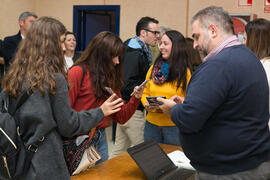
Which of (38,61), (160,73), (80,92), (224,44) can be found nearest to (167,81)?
(160,73)

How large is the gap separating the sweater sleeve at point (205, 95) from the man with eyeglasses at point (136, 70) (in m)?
1.89

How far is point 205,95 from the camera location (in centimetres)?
132

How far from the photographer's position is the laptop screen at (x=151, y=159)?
5.67 ft

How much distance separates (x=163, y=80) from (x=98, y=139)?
3.21 feet

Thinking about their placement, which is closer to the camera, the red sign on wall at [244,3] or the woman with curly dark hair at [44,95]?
the woman with curly dark hair at [44,95]

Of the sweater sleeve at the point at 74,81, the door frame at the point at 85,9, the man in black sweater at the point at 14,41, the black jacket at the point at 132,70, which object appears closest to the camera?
the sweater sleeve at the point at 74,81

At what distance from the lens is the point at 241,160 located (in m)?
1.38

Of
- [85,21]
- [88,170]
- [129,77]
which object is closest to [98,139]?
[88,170]

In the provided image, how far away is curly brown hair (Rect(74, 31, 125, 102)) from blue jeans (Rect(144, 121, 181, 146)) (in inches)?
30.1

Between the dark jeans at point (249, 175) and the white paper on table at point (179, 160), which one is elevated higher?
the dark jeans at point (249, 175)

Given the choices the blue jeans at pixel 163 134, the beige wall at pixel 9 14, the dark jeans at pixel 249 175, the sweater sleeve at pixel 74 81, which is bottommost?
the blue jeans at pixel 163 134

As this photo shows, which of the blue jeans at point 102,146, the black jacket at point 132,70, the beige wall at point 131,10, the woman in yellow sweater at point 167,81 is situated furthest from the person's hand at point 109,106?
the beige wall at point 131,10

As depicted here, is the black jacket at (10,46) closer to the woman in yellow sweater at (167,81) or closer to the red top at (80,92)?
the woman in yellow sweater at (167,81)

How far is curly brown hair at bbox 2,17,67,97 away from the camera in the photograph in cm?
142
